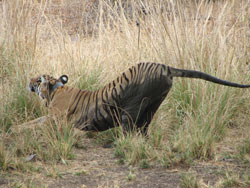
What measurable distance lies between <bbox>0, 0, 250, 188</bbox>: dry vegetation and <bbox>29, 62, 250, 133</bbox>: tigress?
21 centimetres

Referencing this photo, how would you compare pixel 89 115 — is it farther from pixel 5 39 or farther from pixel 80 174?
pixel 5 39

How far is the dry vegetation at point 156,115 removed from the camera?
12.9ft

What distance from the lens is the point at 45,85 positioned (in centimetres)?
498

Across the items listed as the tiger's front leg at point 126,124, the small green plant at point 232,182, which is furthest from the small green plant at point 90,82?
the small green plant at point 232,182

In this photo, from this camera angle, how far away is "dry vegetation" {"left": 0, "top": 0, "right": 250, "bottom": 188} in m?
3.94

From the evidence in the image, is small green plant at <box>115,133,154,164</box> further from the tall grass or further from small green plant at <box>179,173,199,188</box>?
small green plant at <box>179,173,199,188</box>

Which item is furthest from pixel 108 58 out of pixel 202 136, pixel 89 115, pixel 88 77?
pixel 202 136

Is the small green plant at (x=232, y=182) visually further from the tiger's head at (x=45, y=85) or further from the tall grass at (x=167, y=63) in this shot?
the tiger's head at (x=45, y=85)

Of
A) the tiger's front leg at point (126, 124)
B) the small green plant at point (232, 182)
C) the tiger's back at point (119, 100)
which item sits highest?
the tiger's back at point (119, 100)

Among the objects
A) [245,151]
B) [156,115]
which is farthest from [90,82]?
[245,151]

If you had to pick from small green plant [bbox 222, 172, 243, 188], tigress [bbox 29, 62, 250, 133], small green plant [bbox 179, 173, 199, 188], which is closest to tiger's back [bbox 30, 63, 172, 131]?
tigress [bbox 29, 62, 250, 133]

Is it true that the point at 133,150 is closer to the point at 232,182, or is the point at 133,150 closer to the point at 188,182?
the point at 188,182

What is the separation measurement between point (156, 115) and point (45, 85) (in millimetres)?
1395

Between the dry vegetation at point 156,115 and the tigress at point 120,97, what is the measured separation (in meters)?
0.21
